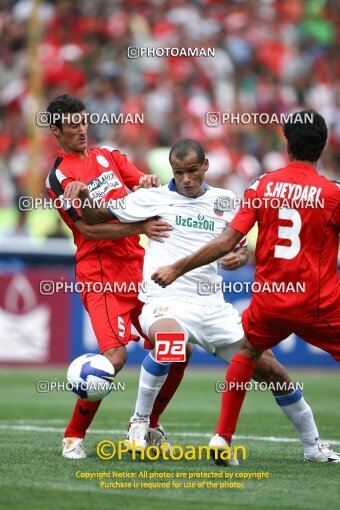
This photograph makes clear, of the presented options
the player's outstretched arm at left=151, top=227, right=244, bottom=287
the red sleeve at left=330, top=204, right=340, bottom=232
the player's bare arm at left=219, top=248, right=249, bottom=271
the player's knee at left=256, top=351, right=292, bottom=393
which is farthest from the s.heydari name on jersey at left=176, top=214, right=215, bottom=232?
the red sleeve at left=330, top=204, right=340, bottom=232

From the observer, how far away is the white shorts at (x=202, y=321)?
7.34 m

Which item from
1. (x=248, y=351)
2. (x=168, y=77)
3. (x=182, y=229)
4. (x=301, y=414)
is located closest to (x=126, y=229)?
(x=182, y=229)

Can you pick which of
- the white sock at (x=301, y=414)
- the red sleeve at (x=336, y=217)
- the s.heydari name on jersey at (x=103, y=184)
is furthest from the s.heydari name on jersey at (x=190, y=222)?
the white sock at (x=301, y=414)

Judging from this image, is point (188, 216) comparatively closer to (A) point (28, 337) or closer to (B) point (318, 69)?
(A) point (28, 337)

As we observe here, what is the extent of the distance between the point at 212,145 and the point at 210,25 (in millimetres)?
3129

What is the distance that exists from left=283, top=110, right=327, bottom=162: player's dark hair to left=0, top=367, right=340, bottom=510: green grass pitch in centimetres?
202

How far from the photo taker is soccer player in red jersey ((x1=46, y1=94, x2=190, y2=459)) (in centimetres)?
745

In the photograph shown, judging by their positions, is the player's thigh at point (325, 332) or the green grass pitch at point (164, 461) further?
the player's thigh at point (325, 332)

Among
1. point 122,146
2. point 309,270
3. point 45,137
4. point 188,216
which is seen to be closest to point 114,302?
point 188,216

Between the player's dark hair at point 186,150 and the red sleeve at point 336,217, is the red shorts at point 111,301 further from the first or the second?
the red sleeve at point 336,217

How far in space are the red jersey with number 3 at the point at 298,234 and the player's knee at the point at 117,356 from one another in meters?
1.15

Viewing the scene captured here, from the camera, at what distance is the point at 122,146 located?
54.7 ft

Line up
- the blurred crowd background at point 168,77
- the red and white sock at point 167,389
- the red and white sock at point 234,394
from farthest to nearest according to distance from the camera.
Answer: the blurred crowd background at point 168,77
the red and white sock at point 167,389
the red and white sock at point 234,394

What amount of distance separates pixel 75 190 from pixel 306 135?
1618 mm
